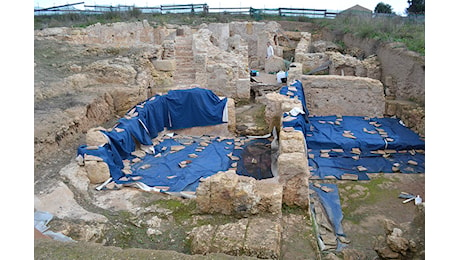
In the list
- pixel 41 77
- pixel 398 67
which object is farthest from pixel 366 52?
pixel 41 77

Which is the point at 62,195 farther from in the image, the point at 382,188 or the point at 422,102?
the point at 422,102

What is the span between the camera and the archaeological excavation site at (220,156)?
452cm

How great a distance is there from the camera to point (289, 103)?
8.93 metres

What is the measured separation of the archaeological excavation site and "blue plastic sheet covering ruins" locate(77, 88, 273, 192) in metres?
0.04

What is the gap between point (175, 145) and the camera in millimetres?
8836

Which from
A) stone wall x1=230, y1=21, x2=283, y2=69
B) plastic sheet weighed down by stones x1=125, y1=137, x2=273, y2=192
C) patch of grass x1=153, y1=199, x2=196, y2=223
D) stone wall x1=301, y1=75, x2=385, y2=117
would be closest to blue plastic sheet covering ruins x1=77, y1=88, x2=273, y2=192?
plastic sheet weighed down by stones x1=125, y1=137, x2=273, y2=192

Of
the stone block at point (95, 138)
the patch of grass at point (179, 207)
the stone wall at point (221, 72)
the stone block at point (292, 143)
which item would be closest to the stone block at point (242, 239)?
the patch of grass at point (179, 207)

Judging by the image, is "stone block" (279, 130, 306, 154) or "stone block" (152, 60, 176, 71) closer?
"stone block" (279, 130, 306, 154)

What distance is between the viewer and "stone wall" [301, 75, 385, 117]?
10.9 metres

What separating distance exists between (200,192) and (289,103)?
15.1 ft

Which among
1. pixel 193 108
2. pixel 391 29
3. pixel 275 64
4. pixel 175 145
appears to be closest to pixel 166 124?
pixel 193 108

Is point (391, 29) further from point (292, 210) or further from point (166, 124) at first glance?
point (292, 210)

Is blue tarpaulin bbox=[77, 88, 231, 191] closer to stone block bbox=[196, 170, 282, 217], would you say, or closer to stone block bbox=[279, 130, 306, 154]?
stone block bbox=[196, 170, 282, 217]

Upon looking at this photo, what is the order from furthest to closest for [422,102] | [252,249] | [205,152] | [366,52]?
[366,52]
[422,102]
[205,152]
[252,249]
